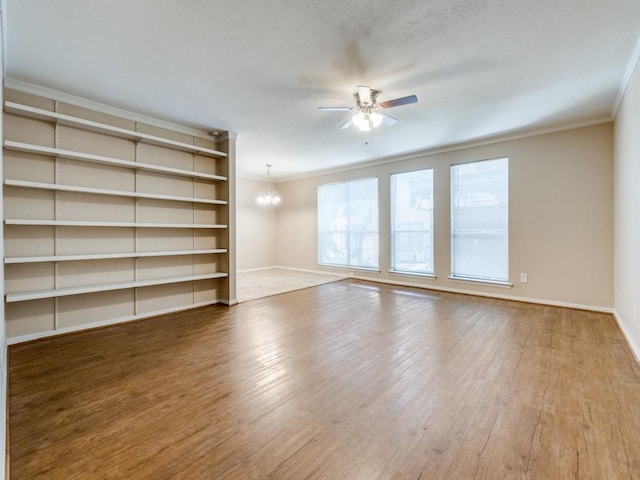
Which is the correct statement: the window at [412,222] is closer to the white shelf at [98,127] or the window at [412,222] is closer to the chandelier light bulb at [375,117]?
the chandelier light bulb at [375,117]

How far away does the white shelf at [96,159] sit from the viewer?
293cm

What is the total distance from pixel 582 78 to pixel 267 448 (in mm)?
Result: 4218

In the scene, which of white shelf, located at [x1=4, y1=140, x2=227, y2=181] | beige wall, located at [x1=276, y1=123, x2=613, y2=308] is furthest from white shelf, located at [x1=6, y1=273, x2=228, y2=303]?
beige wall, located at [x1=276, y1=123, x2=613, y2=308]

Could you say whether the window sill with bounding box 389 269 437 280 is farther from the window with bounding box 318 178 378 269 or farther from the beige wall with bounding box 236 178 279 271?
the beige wall with bounding box 236 178 279 271

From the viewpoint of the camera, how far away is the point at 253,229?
→ 842 centimetres

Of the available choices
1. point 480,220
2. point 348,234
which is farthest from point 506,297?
point 348,234

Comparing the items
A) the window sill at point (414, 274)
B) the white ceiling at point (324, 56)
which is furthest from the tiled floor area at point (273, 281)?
the white ceiling at point (324, 56)

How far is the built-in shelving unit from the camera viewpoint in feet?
10.1

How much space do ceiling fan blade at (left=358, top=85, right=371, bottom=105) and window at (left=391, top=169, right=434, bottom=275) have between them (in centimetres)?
316

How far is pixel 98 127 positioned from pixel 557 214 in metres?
6.19

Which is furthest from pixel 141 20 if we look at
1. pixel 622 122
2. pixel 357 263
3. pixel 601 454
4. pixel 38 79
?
pixel 357 263

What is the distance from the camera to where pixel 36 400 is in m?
2.06

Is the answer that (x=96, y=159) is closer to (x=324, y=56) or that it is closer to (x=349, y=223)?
(x=324, y=56)

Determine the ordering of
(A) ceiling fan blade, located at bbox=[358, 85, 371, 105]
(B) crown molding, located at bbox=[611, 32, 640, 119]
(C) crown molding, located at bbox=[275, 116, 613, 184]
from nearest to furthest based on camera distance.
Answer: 1. (B) crown molding, located at bbox=[611, 32, 640, 119]
2. (A) ceiling fan blade, located at bbox=[358, 85, 371, 105]
3. (C) crown molding, located at bbox=[275, 116, 613, 184]
